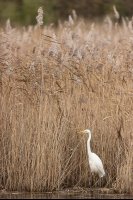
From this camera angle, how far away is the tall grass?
951cm

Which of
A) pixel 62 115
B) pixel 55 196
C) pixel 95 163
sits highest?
pixel 62 115

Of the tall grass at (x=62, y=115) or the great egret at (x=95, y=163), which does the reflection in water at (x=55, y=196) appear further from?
the great egret at (x=95, y=163)

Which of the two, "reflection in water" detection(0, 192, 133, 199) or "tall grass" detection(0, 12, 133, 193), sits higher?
"tall grass" detection(0, 12, 133, 193)

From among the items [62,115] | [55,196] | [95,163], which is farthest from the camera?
[62,115]

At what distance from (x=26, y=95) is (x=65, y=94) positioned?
49 cm

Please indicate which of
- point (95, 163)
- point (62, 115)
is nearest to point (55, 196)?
point (95, 163)

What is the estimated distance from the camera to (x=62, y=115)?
9852mm

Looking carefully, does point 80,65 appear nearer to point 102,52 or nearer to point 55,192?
point 102,52

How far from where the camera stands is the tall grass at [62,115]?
951 centimetres

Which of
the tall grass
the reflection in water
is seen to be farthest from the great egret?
the reflection in water

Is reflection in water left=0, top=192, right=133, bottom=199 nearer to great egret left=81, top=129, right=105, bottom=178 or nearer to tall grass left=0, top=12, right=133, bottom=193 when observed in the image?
tall grass left=0, top=12, right=133, bottom=193

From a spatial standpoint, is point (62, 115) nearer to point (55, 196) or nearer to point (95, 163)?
point (95, 163)

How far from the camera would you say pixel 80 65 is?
10586mm

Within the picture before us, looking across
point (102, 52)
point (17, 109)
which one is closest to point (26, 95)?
point (17, 109)
